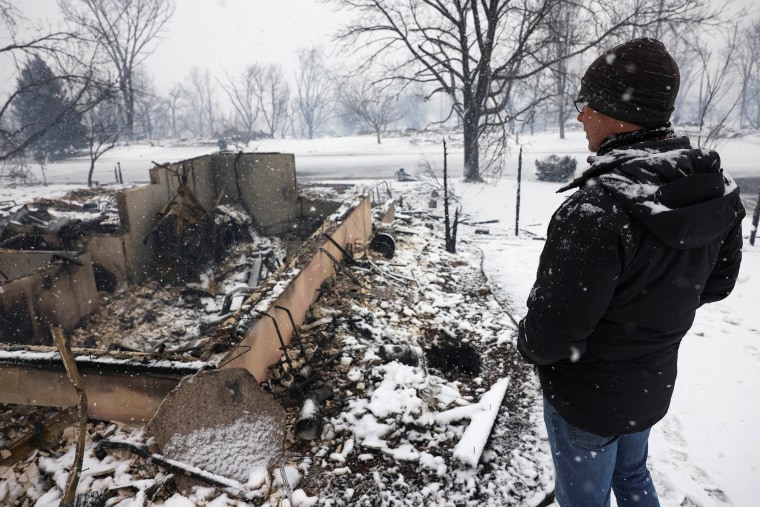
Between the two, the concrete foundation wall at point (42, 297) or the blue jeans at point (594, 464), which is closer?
the blue jeans at point (594, 464)

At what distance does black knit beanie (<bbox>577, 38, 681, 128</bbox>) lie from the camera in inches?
51.0

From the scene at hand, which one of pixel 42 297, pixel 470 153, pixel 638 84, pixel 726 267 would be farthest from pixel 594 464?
pixel 470 153

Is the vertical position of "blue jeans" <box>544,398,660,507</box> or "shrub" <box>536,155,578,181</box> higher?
"shrub" <box>536,155,578,181</box>

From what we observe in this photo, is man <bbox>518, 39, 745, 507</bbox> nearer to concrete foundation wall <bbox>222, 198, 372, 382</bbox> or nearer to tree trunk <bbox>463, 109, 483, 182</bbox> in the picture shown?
concrete foundation wall <bbox>222, 198, 372, 382</bbox>

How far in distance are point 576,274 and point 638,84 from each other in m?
0.63

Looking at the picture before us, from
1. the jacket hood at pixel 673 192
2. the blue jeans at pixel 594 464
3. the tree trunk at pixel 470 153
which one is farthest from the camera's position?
the tree trunk at pixel 470 153

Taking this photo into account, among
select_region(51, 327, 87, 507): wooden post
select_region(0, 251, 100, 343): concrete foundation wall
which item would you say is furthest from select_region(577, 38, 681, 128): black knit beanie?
select_region(0, 251, 100, 343): concrete foundation wall

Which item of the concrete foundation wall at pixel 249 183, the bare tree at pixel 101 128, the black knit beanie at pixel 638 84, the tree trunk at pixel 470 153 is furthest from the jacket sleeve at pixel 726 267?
the tree trunk at pixel 470 153

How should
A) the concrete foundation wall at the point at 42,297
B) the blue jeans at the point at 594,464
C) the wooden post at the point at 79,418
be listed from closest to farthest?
the blue jeans at the point at 594,464 → the wooden post at the point at 79,418 → the concrete foundation wall at the point at 42,297

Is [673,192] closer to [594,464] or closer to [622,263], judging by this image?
[622,263]

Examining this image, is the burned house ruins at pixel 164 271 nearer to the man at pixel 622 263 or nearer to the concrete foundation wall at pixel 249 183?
the concrete foundation wall at pixel 249 183

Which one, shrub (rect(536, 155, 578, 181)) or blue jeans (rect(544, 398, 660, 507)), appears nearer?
blue jeans (rect(544, 398, 660, 507))

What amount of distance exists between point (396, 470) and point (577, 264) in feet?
6.81

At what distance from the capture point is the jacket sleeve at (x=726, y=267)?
1.60 meters
